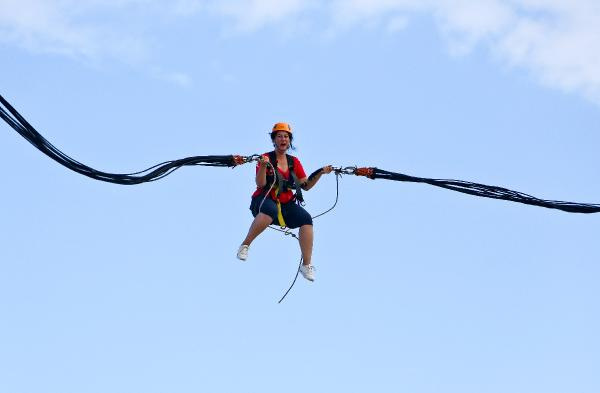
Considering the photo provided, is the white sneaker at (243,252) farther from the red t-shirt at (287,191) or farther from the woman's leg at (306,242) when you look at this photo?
the woman's leg at (306,242)

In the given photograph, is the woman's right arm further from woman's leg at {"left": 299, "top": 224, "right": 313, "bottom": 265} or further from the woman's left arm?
woman's leg at {"left": 299, "top": 224, "right": 313, "bottom": 265}

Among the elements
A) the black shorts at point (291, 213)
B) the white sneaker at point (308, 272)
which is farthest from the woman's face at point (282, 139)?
the white sneaker at point (308, 272)

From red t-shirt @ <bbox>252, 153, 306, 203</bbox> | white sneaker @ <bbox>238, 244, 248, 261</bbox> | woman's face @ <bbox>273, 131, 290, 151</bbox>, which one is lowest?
white sneaker @ <bbox>238, 244, 248, 261</bbox>

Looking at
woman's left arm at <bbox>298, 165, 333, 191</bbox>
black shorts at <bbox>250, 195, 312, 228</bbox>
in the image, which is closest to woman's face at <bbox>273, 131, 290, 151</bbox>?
woman's left arm at <bbox>298, 165, 333, 191</bbox>

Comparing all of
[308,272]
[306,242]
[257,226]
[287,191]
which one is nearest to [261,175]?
[287,191]

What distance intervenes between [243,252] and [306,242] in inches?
41.3

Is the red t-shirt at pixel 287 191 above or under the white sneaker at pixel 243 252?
above

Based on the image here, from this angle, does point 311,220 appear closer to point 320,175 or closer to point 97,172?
point 320,175

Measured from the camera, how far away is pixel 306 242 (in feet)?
65.0

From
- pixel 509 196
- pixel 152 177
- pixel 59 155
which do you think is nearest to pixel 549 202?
pixel 509 196

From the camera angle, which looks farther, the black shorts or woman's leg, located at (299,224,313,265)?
woman's leg, located at (299,224,313,265)

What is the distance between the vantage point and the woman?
19.2 metres

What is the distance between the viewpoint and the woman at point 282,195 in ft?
63.1

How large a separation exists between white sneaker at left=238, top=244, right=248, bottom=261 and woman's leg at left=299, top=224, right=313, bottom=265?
0.92 meters
